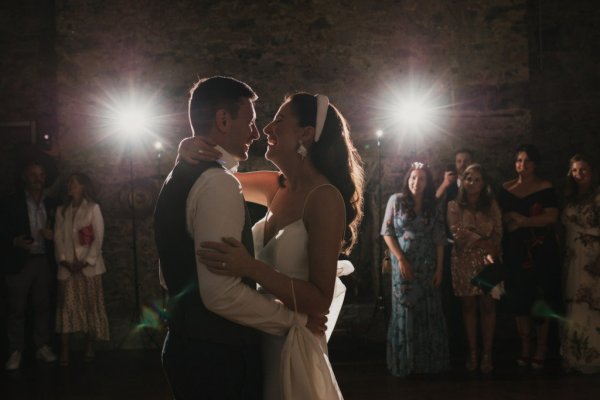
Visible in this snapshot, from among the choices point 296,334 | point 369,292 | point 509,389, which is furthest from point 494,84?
point 296,334

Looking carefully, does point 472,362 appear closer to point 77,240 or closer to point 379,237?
point 379,237

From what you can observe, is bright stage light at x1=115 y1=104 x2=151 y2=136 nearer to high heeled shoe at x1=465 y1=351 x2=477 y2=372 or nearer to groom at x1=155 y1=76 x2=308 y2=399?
high heeled shoe at x1=465 y1=351 x2=477 y2=372

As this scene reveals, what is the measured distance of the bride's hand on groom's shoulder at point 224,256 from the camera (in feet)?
5.53

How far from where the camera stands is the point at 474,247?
5.16m

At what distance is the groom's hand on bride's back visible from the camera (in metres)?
2.01

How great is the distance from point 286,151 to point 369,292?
15.2 feet

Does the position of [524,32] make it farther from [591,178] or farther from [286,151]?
[286,151]

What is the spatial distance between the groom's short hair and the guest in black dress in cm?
392

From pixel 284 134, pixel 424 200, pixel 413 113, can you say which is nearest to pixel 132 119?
pixel 413 113

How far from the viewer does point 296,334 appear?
1.93 meters

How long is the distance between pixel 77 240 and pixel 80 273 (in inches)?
11.8

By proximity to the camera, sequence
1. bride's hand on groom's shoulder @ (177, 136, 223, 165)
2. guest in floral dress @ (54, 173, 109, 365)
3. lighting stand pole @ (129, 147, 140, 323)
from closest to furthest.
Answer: bride's hand on groom's shoulder @ (177, 136, 223, 165), guest in floral dress @ (54, 173, 109, 365), lighting stand pole @ (129, 147, 140, 323)

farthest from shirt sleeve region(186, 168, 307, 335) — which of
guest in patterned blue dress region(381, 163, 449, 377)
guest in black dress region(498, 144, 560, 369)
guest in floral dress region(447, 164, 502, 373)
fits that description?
guest in black dress region(498, 144, 560, 369)

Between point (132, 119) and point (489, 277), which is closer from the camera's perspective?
point (489, 277)
